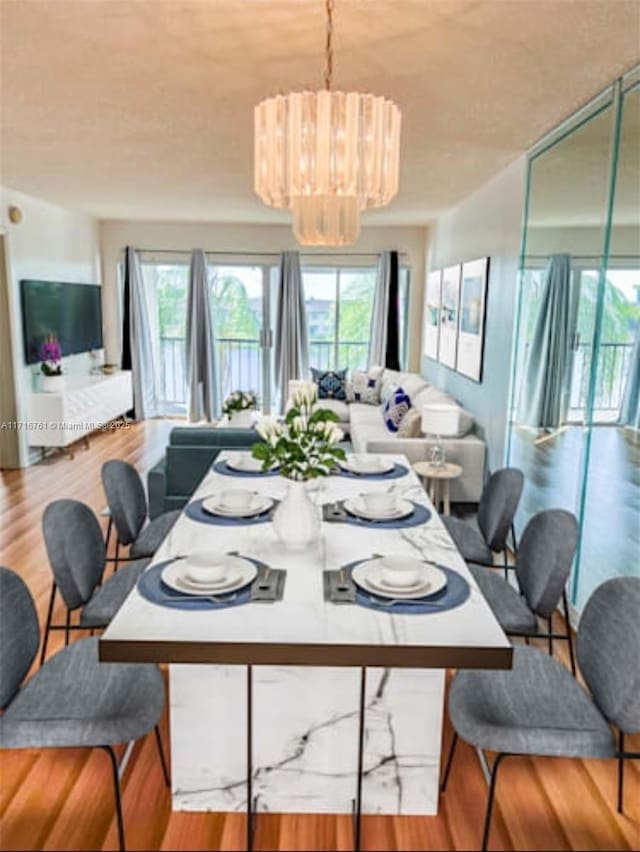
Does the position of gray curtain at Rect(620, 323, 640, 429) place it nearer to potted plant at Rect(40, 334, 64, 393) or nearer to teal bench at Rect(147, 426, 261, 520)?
teal bench at Rect(147, 426, 261, 520)

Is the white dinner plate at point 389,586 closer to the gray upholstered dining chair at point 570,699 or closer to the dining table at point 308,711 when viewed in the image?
the dining table at point 308,711

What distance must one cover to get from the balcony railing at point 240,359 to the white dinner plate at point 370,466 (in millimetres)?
5501

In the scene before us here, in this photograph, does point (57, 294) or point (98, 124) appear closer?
point (98, 124)

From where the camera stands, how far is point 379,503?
8.32 feet

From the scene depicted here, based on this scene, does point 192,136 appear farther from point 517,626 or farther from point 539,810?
point 539,810

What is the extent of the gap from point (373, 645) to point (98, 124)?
10.8 feet

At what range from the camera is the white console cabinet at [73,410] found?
6270mm

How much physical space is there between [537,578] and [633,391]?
3.36 ft

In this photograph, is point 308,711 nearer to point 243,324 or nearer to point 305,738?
point 305,738

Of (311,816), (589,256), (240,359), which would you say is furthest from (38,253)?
(311,816)

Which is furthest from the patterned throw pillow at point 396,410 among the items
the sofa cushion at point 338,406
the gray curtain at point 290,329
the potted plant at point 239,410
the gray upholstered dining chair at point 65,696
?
the gray upholstered dining chair at point 65,696

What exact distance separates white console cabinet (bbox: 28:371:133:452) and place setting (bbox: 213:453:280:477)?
143 inches

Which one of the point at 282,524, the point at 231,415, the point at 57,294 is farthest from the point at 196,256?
the point at 282,524

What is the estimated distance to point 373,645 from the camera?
1588 millimetres
